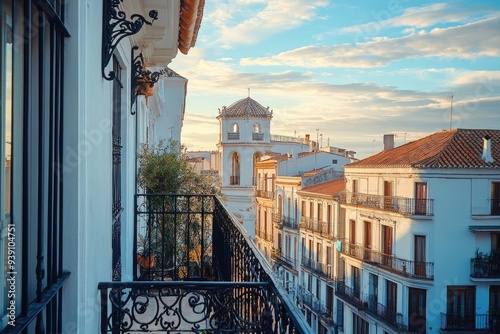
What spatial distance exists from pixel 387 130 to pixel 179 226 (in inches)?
1085

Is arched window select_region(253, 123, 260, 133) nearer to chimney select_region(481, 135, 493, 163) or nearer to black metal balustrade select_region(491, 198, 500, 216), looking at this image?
Answer: chimney select_region(481, 135, 493, 163)

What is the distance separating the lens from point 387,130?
34.0 metres

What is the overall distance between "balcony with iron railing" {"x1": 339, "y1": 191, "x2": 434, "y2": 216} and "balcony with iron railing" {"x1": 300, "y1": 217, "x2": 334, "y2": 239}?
102 inches

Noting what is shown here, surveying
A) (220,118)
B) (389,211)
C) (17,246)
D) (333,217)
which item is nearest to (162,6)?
(17,246)

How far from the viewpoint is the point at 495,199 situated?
25125 mm

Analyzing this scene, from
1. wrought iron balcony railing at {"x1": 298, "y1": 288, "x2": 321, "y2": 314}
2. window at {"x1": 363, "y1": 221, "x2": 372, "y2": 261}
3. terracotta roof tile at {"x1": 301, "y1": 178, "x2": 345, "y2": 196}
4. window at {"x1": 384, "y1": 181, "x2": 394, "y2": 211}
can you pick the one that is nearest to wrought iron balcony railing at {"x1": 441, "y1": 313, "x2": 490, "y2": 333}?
window at {"x1": 363, "y1": 221, "x2": 372, "y2": 261}

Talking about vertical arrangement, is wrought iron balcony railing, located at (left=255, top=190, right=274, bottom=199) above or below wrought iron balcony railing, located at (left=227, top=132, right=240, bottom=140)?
below

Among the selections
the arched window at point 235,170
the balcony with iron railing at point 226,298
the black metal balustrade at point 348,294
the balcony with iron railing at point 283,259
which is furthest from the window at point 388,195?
the balcony with iron railing at point 226,298

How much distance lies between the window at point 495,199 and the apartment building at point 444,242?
44 millimetres

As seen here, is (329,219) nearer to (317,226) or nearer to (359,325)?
(317,226)

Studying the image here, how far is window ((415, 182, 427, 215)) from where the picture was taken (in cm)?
2484

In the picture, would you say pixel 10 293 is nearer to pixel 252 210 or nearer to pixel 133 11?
pixel 133 11

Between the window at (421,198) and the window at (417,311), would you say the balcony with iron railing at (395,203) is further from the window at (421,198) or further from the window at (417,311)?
the window at (417,311)

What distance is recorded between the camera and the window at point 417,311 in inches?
958
